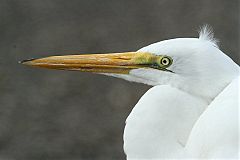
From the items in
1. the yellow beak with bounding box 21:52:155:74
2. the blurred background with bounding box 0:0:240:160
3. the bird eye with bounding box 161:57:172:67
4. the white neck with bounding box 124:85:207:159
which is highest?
the bird eye with bounding box 161:57:172:67

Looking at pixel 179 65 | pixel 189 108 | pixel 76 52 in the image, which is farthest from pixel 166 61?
pixel 76 52

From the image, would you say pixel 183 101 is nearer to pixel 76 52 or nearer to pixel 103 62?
pixel 103 62

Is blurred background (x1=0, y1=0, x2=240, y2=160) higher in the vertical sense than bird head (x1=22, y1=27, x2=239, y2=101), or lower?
lower

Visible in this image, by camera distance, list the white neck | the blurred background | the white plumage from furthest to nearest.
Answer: the blurred background
the white neck
the white plumage

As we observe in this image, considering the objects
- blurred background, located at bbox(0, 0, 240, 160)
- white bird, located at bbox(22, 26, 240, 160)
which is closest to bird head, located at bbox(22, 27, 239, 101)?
white bird, located at bbox(22, 26, 240, 160)

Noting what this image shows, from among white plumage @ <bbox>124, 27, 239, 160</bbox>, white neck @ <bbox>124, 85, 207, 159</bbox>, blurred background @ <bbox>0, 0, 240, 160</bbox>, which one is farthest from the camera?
blurred background @ <bbox>0, 0, 240, 160</bbox>

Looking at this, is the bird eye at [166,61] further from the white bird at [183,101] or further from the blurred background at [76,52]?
the blurred background at [76,52]

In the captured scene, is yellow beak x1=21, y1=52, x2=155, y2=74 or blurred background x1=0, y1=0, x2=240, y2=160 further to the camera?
blurred background x1=0, y1=0, x2=240, y2=160

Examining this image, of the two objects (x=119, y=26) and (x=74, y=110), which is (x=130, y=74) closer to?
(x=74, y=110)

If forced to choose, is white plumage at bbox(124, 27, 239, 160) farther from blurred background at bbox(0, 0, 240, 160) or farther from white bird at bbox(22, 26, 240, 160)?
blurred background at bbox(0, 0, 240, 160)
